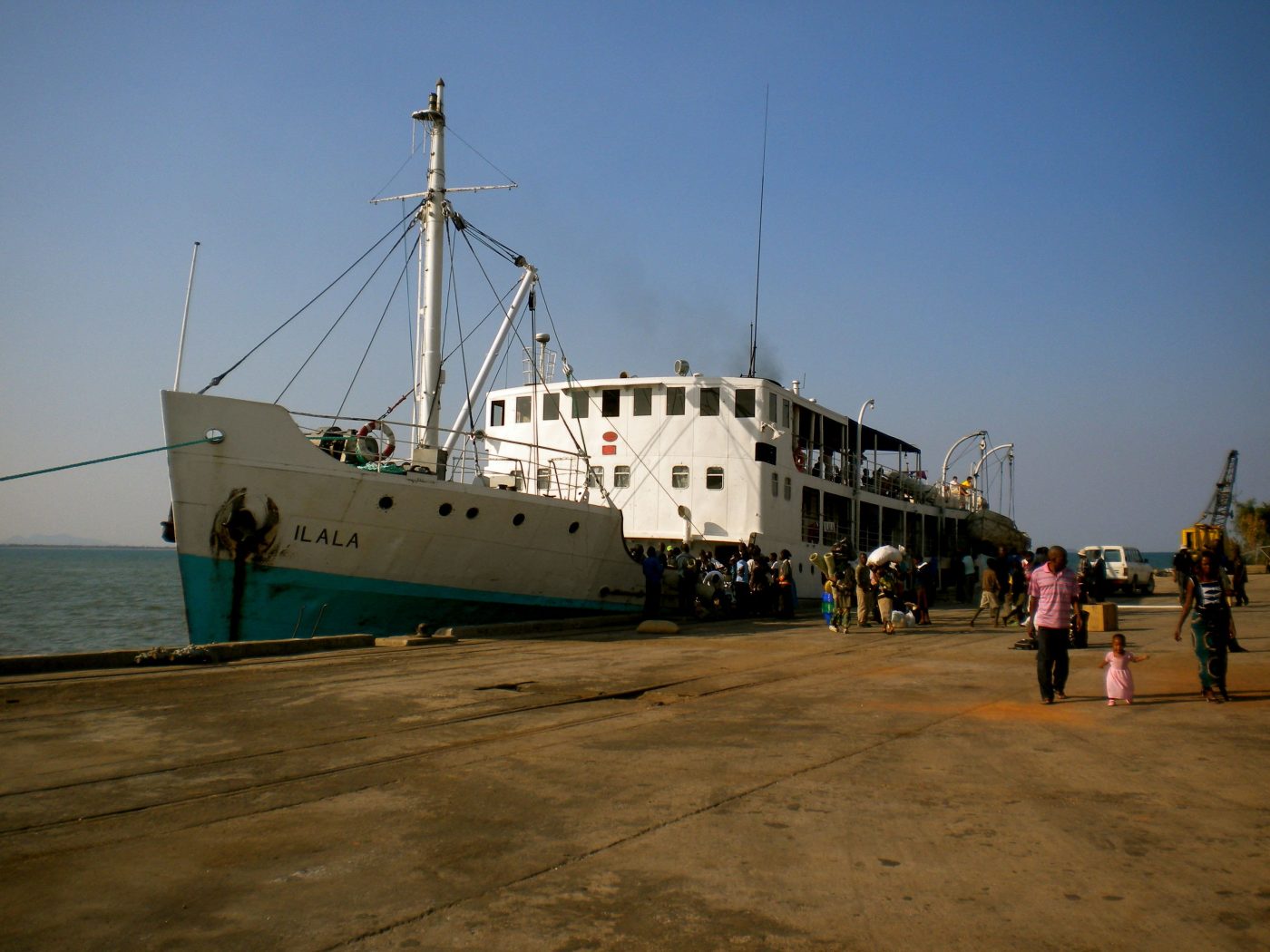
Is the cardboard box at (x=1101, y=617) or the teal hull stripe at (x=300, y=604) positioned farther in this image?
the cardboard box at (x=1101, y=617)

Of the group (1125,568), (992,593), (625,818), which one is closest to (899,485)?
(1125,568)

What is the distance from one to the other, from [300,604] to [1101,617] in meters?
13.4

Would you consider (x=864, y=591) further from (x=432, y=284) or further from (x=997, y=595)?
(x=432, y=284)

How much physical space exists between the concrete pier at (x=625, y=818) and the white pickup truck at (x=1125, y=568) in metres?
25.8

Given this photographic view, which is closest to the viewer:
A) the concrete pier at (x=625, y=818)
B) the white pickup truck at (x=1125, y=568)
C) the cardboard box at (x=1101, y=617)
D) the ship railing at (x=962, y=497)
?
the concrete pier at (x=625, y=818)

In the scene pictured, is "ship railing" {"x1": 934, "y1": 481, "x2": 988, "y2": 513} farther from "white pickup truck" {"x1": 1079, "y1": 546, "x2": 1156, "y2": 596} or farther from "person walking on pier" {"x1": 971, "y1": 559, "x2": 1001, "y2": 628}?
"person walking on pier" {"x1": 971, "y1": 559, "x2": 1001, "y2": 628}

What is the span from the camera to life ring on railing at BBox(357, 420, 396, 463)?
1645 cm

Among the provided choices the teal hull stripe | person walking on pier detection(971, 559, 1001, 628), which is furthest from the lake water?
person walking on pier detection(971, 559, 1001, 628)

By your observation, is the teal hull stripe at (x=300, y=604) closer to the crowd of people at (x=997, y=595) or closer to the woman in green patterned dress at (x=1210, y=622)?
the crowd of people at (x=997, y=595)

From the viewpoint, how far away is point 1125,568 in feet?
109

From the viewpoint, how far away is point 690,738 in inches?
285

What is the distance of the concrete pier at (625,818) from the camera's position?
146 inches

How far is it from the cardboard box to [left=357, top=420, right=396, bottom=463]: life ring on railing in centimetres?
1236

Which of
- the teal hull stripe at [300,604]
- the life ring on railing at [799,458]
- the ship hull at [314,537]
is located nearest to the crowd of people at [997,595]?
the life ring on railing at [799,458]
